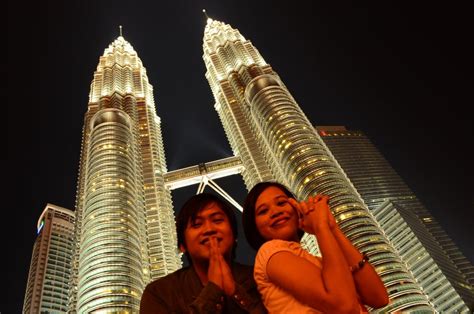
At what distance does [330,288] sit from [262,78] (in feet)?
265

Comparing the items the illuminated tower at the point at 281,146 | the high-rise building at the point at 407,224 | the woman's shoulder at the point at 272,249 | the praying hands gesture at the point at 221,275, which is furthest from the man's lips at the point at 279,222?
the high-rise building at the point at 407,224

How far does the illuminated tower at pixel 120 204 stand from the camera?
2325 inches

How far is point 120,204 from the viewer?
66.4 m

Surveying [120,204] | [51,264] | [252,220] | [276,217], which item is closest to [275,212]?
[276,217]

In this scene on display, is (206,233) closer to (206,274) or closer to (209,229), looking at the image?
(209,229)

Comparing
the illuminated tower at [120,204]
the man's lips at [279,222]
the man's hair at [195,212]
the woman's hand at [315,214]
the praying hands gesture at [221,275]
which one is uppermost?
the illuminated tower at [120,204]

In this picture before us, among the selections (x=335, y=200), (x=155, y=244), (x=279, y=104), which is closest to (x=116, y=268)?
(x=155, y=244)

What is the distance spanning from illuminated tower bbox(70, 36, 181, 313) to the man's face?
56962 mm

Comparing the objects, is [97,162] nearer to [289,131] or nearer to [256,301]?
[289,131]

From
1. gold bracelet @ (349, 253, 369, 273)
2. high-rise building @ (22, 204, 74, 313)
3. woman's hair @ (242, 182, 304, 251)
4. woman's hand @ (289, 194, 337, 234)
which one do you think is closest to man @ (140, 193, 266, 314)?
woman's hair @ (242, 182, 304, 251)

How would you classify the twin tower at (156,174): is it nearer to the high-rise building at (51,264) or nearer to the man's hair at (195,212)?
the high-rise building at (51,264)

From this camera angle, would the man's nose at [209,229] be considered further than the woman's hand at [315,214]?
Yes

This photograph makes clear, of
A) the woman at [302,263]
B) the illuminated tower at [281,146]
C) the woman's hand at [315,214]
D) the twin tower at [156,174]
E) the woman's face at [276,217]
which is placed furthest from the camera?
the illuminated tower at [281,146]

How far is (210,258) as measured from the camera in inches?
151
